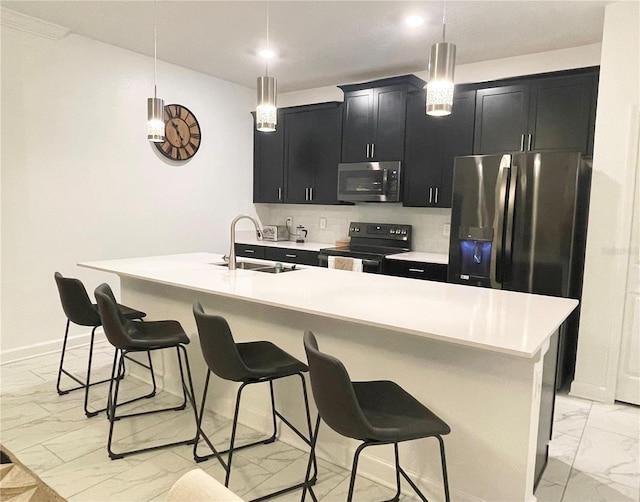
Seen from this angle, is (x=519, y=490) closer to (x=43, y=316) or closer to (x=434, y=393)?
(x=434, y=393)

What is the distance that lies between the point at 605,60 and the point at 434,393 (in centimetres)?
266

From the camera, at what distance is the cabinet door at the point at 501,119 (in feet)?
12.5

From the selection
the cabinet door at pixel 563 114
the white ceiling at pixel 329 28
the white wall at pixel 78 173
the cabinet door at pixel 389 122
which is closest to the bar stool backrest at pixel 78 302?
the white wall at pixel 78 173

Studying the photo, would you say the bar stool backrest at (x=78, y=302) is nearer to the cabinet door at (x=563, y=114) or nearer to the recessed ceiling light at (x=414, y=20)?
the recessed ceiling light at (x=414, y=20)

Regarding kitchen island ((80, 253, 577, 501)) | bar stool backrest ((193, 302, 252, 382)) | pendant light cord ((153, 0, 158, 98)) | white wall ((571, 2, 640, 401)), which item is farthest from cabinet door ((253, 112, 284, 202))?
bar stool backrest ((193, 302, 252, 382))

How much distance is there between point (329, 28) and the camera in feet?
11.7

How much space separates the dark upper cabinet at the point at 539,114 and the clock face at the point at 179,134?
288 centimetres

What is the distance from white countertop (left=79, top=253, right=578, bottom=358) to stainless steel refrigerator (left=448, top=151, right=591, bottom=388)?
1076 mm

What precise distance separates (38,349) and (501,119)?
4.41 metres

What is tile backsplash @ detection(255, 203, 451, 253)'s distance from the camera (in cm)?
465

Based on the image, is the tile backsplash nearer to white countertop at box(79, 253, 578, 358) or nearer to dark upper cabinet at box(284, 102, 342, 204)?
dark upper cabinet at box(284, 102, 342, 204)

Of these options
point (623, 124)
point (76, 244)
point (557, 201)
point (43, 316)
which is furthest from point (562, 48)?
point (43, 316)

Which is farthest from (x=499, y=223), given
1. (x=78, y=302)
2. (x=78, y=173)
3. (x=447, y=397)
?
(x=78, y=173)

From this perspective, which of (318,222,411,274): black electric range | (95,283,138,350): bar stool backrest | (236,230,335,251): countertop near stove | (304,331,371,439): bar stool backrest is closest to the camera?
(304,331,371,439): bar stool backrest
